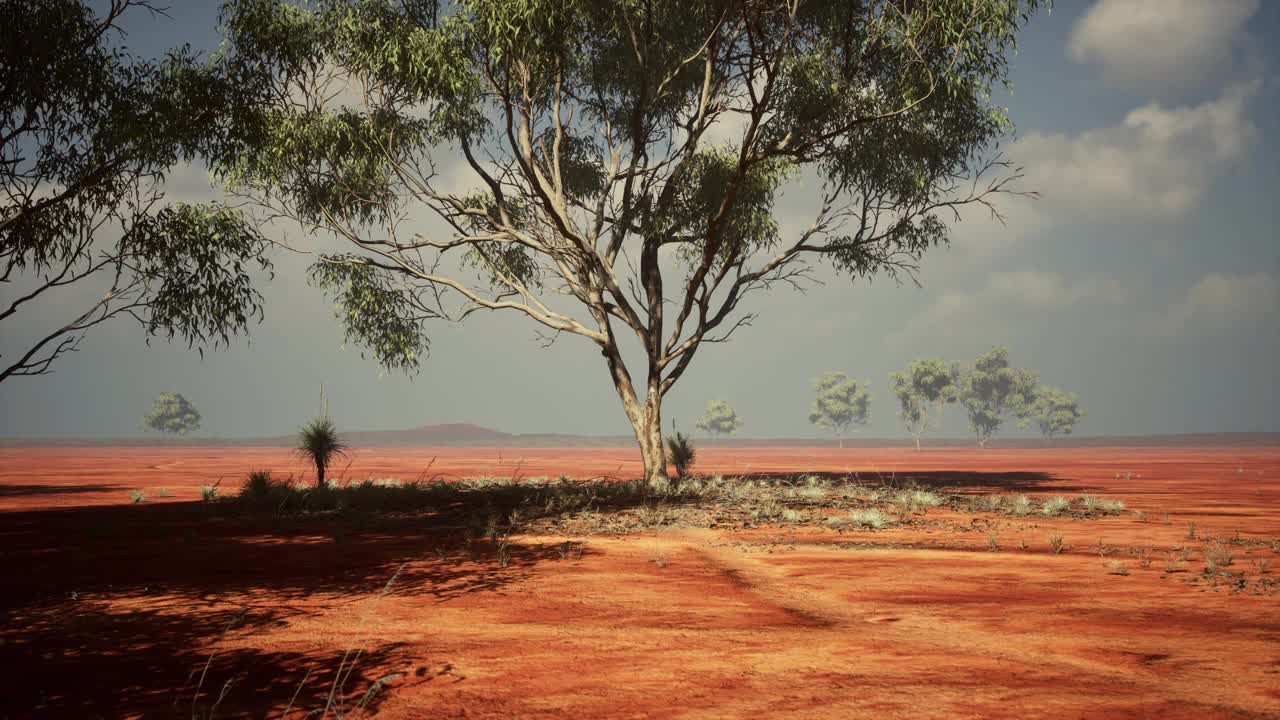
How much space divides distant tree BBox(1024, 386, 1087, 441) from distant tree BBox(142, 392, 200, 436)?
403ft

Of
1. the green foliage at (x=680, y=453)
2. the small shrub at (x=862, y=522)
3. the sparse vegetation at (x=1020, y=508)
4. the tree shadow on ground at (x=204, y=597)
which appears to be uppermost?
the green foliage at (x=680, y=453)

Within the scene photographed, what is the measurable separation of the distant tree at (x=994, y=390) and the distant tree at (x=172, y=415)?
4431 inches

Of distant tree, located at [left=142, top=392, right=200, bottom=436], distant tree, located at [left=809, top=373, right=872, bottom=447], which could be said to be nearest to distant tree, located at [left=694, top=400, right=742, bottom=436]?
distant tree, located at [left=809, top=373, right=872, bottom=447]

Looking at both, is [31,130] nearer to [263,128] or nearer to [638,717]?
[263,128]

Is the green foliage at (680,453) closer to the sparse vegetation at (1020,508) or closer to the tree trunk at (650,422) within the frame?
the tree trunk at (650,422)

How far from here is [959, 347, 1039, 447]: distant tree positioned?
110 metres

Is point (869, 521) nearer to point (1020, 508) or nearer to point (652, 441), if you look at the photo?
point (1020, 508)

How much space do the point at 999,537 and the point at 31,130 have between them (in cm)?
2072

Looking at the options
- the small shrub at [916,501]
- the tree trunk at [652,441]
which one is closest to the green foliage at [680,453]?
the tree trunk at [652,441]

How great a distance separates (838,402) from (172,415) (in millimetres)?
99531

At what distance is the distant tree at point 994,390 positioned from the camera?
361 feet

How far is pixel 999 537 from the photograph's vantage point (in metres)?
13.2

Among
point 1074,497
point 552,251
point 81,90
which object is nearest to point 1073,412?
point 1074,497

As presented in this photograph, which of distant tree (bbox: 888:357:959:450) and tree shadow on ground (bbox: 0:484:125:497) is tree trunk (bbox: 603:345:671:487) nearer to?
tree shadow on ground (bbox: 0:484:125:497)
